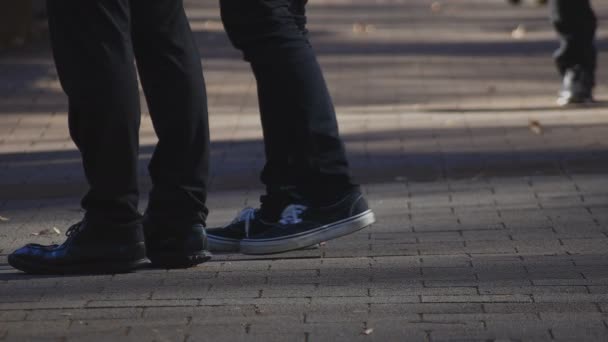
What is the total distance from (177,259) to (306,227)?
442mm

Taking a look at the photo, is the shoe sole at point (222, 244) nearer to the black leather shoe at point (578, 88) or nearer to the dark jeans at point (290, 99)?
the dark jeans at point (290, 99)

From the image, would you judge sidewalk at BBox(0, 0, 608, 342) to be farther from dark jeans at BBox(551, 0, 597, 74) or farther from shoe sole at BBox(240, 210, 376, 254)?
dark jeans at BBox(551, 0, 597, 74)

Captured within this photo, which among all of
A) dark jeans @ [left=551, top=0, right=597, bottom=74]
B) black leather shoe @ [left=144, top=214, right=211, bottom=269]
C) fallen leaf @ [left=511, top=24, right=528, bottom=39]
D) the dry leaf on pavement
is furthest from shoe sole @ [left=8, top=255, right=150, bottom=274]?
the dry leaf on pavement

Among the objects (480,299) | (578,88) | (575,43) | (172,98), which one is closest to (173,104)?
(172,98)

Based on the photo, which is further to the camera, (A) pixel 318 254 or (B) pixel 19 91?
(B) pixel 19 91

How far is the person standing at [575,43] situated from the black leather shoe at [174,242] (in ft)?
15.9

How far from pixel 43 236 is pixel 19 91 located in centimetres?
479

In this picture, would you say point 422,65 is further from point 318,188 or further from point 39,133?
point 318,188

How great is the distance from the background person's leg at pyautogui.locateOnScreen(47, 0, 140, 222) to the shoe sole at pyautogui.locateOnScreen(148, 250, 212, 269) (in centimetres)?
18

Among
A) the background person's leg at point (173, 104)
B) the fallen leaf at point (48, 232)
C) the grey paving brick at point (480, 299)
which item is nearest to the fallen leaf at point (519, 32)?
the fallen leaf at point (48, 232)

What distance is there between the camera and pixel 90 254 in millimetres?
4078

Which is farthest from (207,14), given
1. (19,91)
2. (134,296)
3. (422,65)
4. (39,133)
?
(134,296)

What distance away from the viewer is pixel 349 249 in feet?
14.9

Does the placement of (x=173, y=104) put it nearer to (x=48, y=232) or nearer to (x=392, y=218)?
(x=48, y=232)
